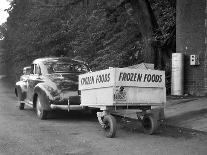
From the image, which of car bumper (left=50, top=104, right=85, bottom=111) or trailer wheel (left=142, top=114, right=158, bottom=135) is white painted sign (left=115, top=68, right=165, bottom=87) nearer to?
trailer wheel (left=142, top=114, right=158, bottom=135)

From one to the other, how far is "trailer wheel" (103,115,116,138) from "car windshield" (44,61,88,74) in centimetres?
400

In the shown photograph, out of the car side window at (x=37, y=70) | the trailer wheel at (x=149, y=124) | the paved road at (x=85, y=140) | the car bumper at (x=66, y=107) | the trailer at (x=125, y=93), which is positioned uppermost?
the car side window at (x=37, y=70)

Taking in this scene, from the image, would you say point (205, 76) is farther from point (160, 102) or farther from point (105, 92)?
point (105, 92)

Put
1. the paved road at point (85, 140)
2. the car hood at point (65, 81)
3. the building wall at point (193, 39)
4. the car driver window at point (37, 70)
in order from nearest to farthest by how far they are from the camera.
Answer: the paved road at point (85, 140), the car hood at point (65, 81), the car driver window at point (37, 70), the building wall at point (193, 39)

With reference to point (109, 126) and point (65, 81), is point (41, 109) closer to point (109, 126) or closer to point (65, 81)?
point (65, 81)

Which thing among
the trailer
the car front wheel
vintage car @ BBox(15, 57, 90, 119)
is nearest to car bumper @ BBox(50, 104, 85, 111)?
vintage car @ BBox(15, 57, 90, 119)

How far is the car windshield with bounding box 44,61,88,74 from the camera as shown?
13.6m

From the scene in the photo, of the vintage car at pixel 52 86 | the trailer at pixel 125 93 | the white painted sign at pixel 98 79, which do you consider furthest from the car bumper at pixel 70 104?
the trailer at pixel 125 93

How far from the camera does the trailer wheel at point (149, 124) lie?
9945 mm

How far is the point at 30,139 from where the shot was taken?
9297 millimetres

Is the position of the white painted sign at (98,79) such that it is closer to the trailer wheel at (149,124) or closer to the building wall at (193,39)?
the trailer wheel at (149,124)

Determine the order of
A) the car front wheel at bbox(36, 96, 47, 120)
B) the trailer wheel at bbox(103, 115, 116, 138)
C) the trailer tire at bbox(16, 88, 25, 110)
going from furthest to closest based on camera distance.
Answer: the trailer tire at bbox(16, 88, 25, 110) < the car front wheel at bbox(36, 96, 47, 120) < the trailer wheel at bbox(103, 115, 116, 138)

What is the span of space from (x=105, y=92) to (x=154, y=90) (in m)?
1.19

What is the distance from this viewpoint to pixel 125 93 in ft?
31.8
